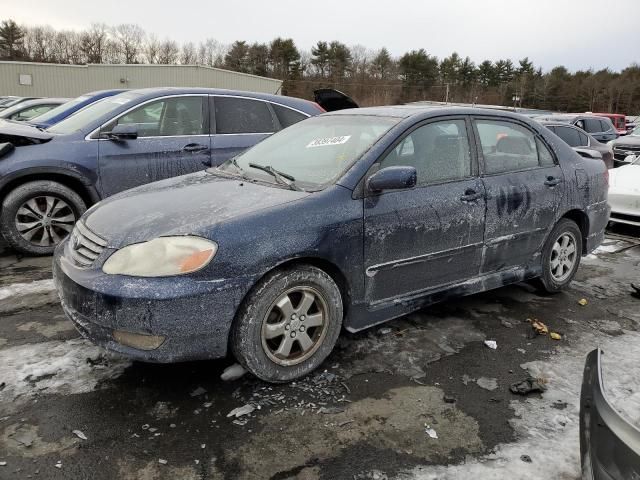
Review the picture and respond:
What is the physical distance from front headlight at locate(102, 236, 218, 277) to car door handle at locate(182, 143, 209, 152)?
3199 mm

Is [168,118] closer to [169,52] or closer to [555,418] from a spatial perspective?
[555,418]

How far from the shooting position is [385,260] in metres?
3.23

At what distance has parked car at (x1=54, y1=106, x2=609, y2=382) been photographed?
2633 millimetres

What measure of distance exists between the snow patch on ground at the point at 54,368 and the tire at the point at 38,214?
217 centimetres

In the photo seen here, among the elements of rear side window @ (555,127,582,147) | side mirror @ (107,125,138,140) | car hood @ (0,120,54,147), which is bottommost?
car hood @ (0,120,54,147)

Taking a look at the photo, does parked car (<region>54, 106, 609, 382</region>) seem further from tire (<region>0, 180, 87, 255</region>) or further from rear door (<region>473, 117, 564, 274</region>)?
tire (<region>0, 180, 87, 255</region>)

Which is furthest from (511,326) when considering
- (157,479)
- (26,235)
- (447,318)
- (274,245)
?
(26,235)

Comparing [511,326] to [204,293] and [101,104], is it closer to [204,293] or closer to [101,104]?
[204,293]

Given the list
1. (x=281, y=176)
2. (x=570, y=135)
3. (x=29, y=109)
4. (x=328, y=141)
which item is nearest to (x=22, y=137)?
(x=281, y=176)

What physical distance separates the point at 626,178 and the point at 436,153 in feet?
18.5

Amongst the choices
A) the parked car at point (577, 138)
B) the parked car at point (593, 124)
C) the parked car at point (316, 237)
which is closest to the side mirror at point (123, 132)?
the parked car at point (316, 237)

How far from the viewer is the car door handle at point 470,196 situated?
3607mm

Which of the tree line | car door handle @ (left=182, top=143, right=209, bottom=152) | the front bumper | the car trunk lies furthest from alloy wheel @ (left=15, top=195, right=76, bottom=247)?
the tree line

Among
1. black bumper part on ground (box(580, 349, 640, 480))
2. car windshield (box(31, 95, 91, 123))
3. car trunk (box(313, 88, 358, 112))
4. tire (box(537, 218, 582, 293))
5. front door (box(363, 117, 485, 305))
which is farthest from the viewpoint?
car trunk (box(313, 88, 358, 112))
